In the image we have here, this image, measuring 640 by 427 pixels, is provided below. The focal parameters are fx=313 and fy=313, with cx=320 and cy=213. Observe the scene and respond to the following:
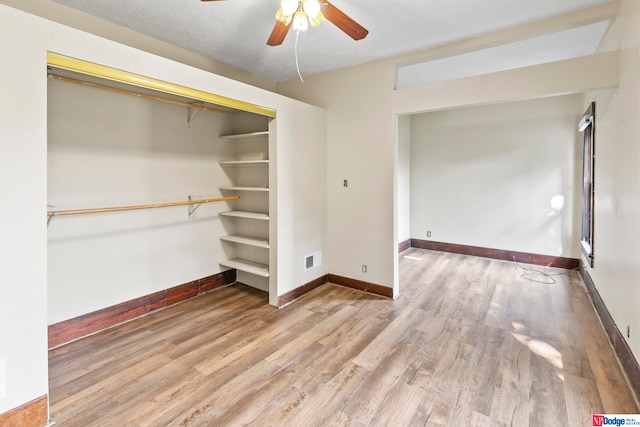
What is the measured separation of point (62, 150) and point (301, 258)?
2.41 meters

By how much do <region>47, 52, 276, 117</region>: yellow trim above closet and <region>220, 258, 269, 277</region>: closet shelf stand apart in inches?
67.1

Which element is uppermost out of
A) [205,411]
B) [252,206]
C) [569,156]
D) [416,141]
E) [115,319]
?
[416,141]

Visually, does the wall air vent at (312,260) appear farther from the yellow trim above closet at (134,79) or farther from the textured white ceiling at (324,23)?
the textured white ceiling at (324,23)

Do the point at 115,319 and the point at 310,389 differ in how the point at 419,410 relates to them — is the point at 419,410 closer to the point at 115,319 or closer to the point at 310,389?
the point at 310,389

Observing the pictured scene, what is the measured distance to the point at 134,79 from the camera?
84.2 inches

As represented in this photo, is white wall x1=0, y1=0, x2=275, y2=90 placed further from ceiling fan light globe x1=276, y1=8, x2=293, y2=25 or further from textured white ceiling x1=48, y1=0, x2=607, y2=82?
ceiling fan light globe x1=276, y1=8, x2=293, y2=25

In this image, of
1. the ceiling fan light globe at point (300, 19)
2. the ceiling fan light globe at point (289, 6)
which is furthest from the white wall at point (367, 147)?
the ceiling fan light globe at point (289, 6)

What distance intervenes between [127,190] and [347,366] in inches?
98.7

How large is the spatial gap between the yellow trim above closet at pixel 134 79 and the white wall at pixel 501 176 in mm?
3866

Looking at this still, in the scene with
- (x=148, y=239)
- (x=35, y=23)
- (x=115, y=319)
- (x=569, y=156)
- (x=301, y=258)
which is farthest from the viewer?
(x=569, y=156)

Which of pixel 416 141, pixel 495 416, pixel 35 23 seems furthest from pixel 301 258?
pixel 416 141

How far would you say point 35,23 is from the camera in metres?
1.65

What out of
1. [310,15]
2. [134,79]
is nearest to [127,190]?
[134,79]

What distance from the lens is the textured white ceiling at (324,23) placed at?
7.89ft
